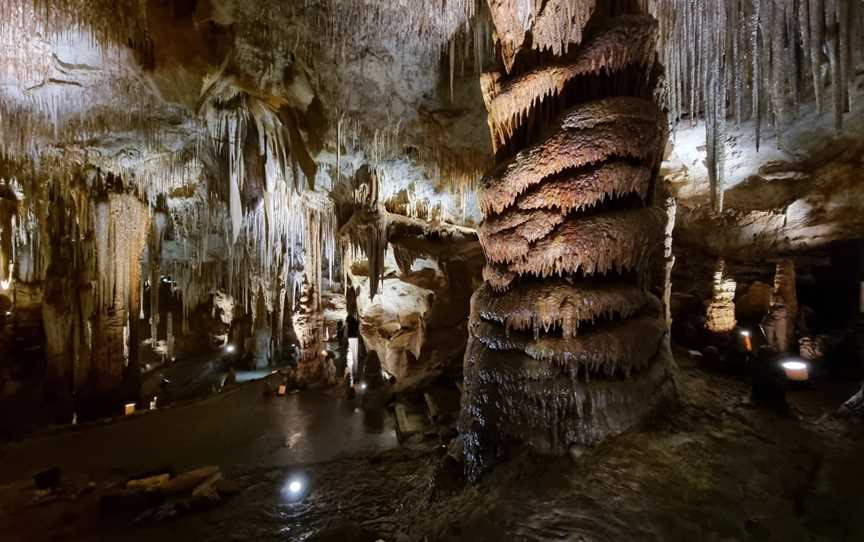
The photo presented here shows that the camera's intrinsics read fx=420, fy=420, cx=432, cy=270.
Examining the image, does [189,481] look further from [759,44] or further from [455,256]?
[759,44]

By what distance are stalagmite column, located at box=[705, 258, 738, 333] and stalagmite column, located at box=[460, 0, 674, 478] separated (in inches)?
234

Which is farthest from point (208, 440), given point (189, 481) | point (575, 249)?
point (575, 249)

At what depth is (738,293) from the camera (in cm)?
1166

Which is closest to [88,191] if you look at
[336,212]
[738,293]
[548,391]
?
[336,212]

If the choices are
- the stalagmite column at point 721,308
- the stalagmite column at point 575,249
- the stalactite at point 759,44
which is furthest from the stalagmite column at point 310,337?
the stalactite at point 759,44

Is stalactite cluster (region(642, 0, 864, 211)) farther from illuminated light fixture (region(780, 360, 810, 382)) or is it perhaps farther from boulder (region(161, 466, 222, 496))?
boulder (region(161, 466, 222, 496))

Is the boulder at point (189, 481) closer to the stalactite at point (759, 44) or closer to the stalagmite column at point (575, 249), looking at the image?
the stalagmite column at point (575, 249)

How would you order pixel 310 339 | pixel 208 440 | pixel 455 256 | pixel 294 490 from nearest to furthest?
pixel 294 490 → pixel 208 440 → pixel 455 256 → pixel 310 339

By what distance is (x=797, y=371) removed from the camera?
19.7 ft

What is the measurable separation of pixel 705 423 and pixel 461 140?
6637 millimetres

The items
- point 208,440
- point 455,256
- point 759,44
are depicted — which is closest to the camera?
point 759,44

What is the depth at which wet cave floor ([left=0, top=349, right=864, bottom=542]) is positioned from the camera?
118 inches

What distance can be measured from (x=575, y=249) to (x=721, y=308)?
7389 mm

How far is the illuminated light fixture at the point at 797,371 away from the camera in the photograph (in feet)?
19.5
